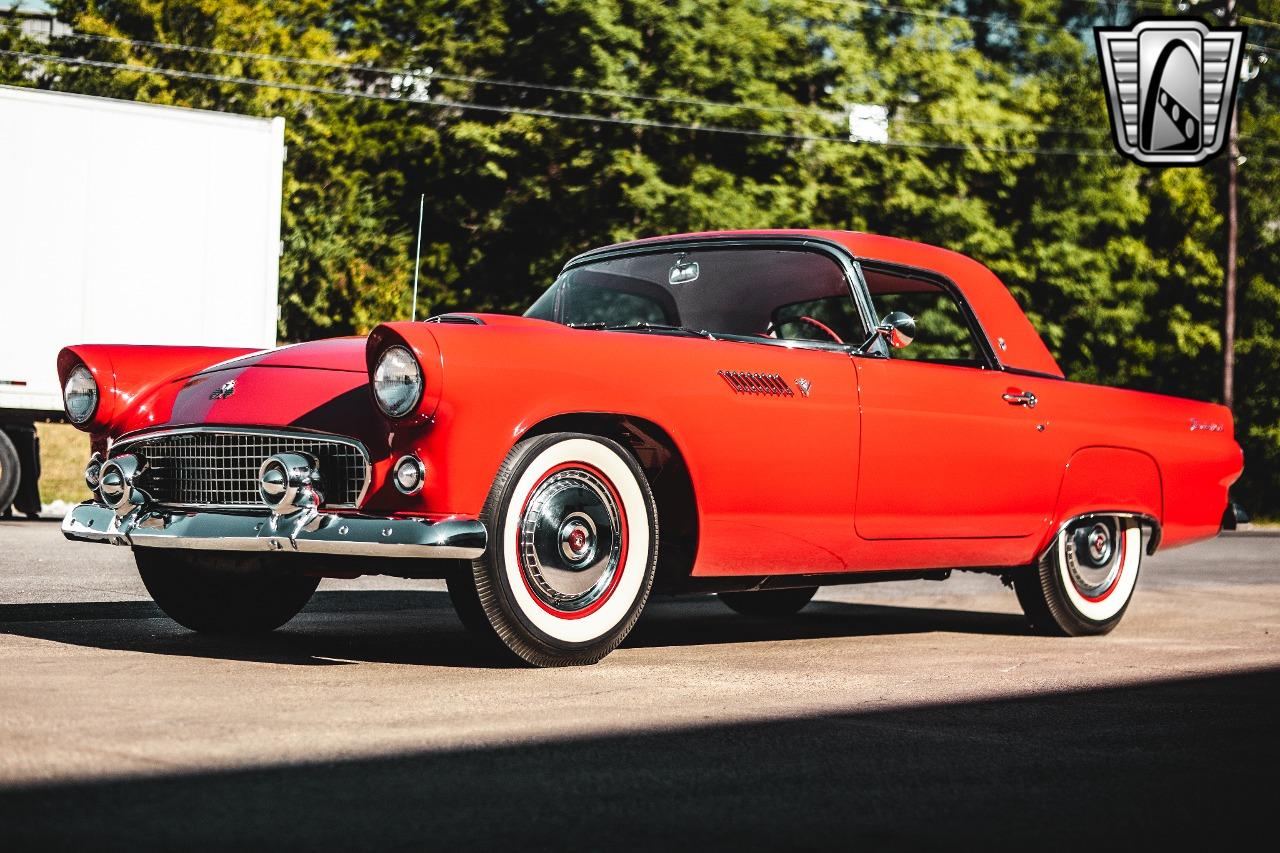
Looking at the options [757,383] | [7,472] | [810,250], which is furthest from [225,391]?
[7,472]

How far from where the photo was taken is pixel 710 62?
28172 millimetres

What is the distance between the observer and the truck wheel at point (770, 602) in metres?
8.17

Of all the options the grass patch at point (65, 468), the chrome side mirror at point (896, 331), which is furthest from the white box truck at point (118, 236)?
the chrome side mirror at point (896, 331)

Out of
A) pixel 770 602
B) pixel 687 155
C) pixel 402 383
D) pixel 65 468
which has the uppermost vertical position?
pixel 687 155

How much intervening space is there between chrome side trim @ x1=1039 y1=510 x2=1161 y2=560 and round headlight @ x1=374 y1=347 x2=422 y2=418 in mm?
3323

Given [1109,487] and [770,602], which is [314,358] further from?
[1109,487]

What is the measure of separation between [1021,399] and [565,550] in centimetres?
252

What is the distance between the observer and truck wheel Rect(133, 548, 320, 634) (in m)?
6.09

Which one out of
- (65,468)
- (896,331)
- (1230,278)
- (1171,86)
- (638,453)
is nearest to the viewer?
(638,453)

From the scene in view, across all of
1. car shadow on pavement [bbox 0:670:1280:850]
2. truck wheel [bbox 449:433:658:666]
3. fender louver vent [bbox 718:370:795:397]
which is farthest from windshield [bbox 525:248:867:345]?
car shadow on pavement [bbox 0:670:1280:850]

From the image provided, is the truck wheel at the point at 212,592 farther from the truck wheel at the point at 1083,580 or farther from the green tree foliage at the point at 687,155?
the green tree foliage at the point at 687,155

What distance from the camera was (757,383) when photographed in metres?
5.85

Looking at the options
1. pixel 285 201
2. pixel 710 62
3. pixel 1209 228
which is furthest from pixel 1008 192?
pixel 285 201

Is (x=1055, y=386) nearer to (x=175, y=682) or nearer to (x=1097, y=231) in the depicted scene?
(x=175, y=682)
